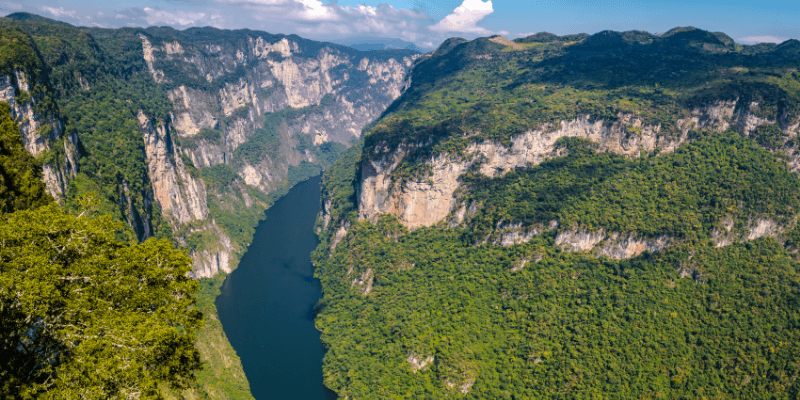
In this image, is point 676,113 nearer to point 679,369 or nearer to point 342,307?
point 679,369

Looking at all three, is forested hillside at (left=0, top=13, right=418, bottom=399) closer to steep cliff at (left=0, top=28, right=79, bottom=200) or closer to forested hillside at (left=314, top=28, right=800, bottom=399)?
steep cliff at (left=0, top=28, right=79, bottom=200)

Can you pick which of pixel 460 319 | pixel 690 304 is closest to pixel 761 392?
pixel 690 304

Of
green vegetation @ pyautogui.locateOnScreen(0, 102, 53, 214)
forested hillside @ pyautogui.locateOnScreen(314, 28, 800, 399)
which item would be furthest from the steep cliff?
forested hillside @ pyautogui.locateOnScreen(314, 28, 800, 399)

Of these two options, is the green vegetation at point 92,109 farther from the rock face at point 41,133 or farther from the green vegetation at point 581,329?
the green vegetation at point 581,329

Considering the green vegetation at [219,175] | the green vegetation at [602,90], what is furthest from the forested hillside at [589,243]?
the green vegetation at [219,175]

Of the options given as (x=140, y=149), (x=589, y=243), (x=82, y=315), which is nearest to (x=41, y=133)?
(x=140, y=149)

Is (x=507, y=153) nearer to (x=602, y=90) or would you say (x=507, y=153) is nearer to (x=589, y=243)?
(x=589, y=243)
